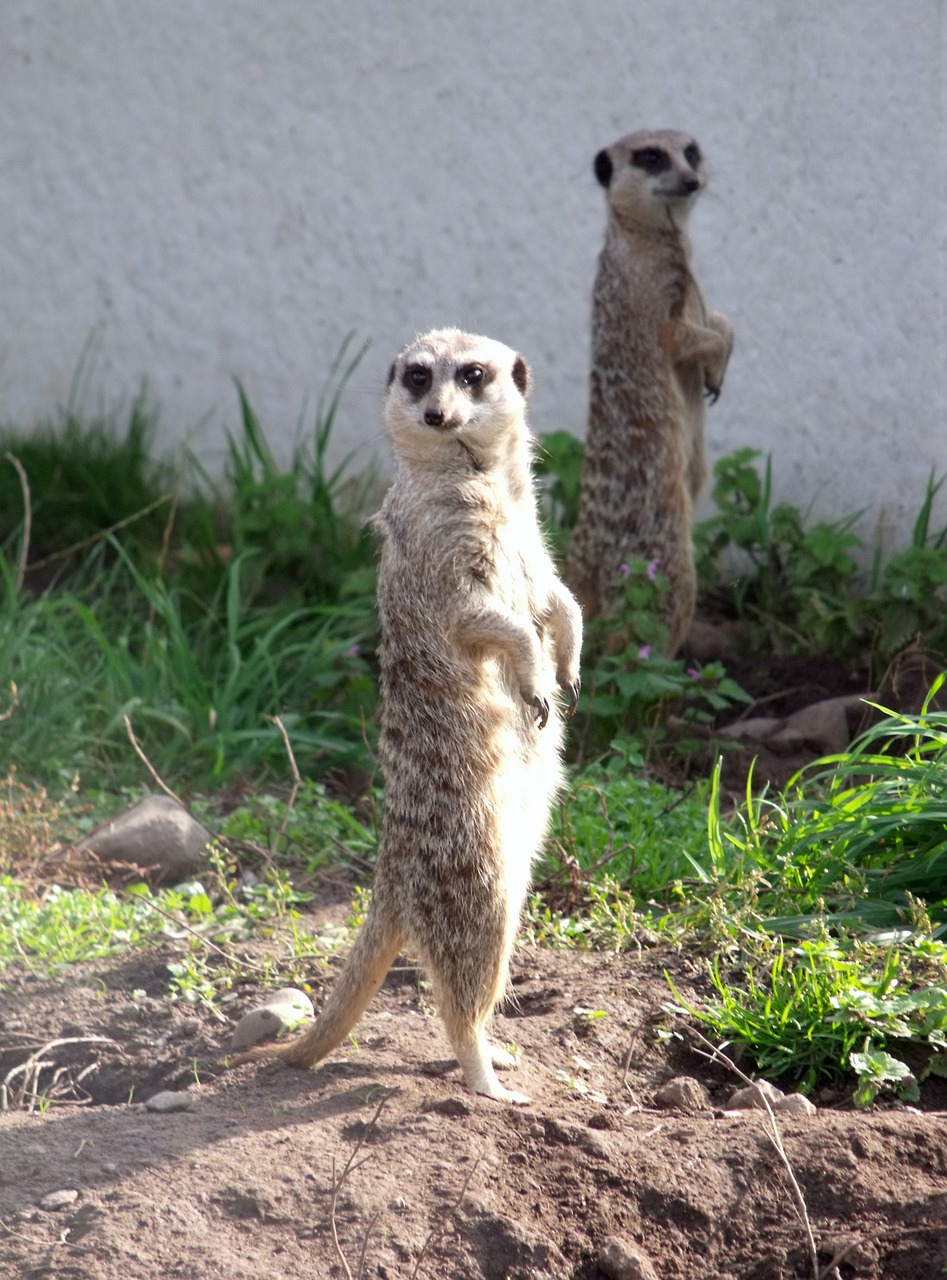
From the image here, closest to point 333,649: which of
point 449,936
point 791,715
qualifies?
point 791,715

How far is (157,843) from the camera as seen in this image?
3.51m

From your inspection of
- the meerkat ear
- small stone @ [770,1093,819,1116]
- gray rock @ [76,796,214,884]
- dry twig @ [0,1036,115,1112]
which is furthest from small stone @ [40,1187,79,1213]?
the meerkat ear

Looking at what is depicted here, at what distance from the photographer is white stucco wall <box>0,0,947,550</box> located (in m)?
4.61

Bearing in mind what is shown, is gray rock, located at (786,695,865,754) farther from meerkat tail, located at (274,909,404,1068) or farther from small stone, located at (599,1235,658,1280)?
small stone, located at (599,1235,658,1280)

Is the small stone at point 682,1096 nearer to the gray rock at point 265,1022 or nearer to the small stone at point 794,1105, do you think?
the small stone at point 794,1105

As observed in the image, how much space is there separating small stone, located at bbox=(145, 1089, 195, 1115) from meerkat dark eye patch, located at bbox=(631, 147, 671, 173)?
10.5ft

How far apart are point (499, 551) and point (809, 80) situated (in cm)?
282

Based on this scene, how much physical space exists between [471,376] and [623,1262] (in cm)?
146

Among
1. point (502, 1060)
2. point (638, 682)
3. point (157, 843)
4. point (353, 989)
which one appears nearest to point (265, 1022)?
point (353, 989)

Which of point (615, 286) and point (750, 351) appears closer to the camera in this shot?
point (615, 286)

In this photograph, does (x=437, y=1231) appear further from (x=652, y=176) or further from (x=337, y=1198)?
(x=652, y=176)

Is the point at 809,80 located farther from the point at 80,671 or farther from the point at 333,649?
the point at 80,671

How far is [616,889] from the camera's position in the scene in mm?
2883

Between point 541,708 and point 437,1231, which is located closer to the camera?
point 437,1231
